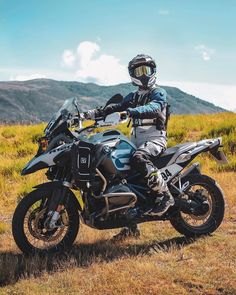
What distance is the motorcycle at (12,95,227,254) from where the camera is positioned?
5.91m

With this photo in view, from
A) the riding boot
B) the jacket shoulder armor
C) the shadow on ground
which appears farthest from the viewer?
the jacket shoulder armor

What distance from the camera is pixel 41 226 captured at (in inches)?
236

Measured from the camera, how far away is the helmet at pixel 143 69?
21.8 feet

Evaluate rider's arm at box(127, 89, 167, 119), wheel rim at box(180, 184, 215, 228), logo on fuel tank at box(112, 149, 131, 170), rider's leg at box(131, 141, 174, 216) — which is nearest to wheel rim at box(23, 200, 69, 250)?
logo on fuel tank at box(112, 149, 131, 170)

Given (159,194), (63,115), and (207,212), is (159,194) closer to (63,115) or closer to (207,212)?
(207,212)

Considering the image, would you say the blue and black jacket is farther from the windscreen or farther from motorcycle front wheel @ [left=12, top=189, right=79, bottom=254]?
motorcycle front wheel @ [left=12, top=189, right=79, bottom=254]

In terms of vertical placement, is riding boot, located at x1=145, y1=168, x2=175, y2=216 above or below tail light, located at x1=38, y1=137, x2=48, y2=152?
below

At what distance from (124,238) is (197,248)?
3.63 ft

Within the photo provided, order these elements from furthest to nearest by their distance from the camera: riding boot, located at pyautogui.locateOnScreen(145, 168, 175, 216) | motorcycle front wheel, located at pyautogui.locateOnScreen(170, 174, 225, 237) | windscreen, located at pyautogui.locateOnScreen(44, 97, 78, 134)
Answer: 1. motorcycle front wheel, located at pyautogui.locateOnScreen(170, 174, 225, 237)
2. riding boot, located at pyautogui.locateOnScreen(145, 168, 175, 216)
3. windscreen, located at pyautogui.locateOnScreen(44, 97, 78, 134)

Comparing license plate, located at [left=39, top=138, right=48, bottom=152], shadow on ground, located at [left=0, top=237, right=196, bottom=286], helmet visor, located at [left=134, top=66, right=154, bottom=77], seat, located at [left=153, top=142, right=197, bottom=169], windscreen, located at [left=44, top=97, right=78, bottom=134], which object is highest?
helmet visor, located at [left=134, top=66, right=154, bottom=77]

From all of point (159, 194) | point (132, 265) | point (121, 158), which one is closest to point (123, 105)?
point (121, 158)

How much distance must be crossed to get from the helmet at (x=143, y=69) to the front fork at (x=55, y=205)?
1.78 m

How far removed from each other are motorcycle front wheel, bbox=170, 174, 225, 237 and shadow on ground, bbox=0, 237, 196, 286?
0.19 m

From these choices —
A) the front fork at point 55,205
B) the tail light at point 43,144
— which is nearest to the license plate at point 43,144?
the tail light at point 43,144
